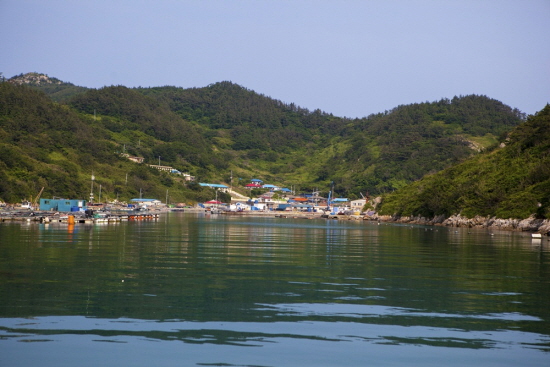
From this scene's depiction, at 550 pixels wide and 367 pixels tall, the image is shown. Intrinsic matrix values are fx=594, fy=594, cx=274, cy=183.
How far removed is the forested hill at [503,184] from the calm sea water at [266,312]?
130 feet

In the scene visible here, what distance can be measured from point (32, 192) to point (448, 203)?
212 feet

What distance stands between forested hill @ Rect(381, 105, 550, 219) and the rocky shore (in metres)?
0.64

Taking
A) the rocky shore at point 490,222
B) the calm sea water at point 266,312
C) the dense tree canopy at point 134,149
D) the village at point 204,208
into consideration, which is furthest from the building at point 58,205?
the calm sea water at point 266,312

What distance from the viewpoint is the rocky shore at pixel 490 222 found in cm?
5642

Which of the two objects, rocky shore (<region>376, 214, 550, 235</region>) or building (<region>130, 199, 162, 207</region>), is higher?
building (<region>130, 199, 162, 207</region>)

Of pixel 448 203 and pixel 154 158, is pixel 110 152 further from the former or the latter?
pixel 448 203

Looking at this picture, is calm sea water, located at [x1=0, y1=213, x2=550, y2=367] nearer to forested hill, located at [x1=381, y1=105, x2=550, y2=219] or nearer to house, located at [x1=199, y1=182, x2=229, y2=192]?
forested hill, located at [x1=381, y1=105, x2=550, y2=219]

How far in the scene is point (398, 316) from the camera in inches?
550

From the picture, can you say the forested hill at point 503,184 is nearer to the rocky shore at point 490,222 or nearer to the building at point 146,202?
the rocky shore at point 490,222

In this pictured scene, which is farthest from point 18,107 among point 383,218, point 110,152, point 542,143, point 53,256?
point 53,256

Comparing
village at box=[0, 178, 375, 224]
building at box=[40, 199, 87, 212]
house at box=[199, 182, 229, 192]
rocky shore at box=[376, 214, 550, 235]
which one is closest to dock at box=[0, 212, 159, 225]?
village at box=[0, 178, 375, 224]

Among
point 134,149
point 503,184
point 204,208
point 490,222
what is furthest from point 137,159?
point 490,222

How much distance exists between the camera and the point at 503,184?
7038 cm

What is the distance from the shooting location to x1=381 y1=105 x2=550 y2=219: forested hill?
203ft
